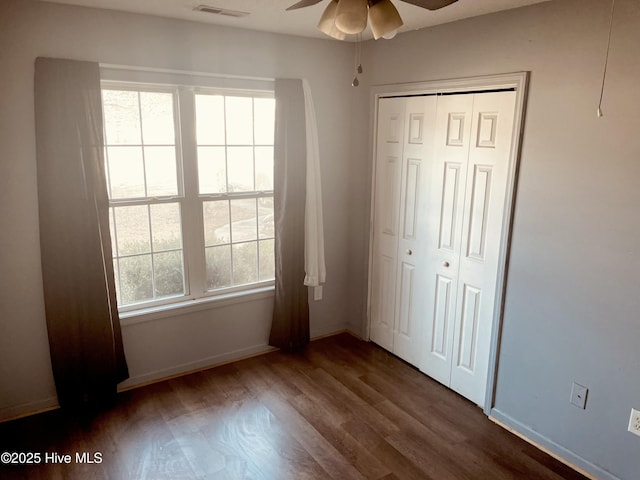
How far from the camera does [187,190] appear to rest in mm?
3178

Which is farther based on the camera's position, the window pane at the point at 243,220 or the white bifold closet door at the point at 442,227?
the window pane at the point at 243,220

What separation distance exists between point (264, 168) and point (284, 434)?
6.25 feet

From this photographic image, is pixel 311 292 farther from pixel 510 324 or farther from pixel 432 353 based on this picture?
pixel 510 324

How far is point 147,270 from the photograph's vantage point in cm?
317

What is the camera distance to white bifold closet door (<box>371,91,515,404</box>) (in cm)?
280

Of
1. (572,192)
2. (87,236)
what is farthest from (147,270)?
(572,192)

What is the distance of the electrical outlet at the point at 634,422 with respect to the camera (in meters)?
2.21

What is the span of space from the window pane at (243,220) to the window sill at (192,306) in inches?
16.9

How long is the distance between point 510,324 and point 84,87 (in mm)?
2896

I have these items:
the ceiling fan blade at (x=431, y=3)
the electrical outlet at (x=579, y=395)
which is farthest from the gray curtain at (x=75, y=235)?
the electrical outlet at (x=579, y=395)

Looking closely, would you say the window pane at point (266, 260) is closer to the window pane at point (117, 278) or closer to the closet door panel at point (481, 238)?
the window pane at point (117, 278)

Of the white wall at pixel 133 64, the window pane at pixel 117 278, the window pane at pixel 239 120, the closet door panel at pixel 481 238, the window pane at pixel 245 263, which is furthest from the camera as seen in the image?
the window pane at pixel 245 263

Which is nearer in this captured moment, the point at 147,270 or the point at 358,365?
the point at 147,270

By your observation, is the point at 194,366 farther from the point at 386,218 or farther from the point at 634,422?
the point at 634,422
